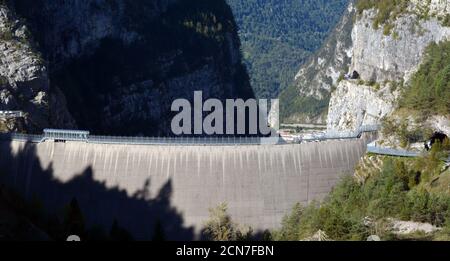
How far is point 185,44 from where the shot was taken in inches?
6314

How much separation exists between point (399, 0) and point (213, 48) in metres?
56.0

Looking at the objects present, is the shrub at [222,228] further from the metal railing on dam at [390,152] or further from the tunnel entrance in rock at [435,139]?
A: the tunnel entrance in rock at [435,139]

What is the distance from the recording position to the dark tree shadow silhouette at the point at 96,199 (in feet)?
278

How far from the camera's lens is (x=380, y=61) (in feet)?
393

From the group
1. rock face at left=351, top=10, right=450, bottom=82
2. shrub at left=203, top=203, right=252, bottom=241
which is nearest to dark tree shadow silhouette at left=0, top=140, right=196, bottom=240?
shrub at left=203, top=203, right=252, bottom=241

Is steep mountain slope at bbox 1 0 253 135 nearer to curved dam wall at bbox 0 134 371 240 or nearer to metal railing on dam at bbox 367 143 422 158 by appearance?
curved dam wall at bbox 0 134 371 240

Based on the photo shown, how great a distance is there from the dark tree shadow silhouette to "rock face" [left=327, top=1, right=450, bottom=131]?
35.6m

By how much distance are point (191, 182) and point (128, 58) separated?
60689mm

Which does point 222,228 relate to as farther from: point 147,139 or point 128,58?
point 128,58

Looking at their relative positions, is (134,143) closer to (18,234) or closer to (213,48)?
(18,234)

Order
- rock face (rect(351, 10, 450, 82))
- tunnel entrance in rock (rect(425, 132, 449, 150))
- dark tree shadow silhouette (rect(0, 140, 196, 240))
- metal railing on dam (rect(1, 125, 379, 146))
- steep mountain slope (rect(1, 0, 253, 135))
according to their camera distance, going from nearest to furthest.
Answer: dark tree shadow silhouette (rect(0, 140, 196, 240)) → tunnel entrance in rock (rect(425, 132, 449, 150)) → metal railing on dam (rect(1, 125, 379, 146)) → rock face (rect(351, 10, 450, 82)) → steep mountain slope (rect(1, 0, 253, 135))

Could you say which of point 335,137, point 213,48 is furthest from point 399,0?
point 213,48

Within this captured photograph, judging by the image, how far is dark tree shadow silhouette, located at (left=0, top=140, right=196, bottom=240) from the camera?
278 ft

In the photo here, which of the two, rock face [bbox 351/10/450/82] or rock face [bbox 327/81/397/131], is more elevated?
rock face [bbox 351/10/450/82]
